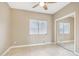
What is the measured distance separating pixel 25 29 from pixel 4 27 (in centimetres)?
45

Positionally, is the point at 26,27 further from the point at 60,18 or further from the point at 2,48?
the point at 60,18

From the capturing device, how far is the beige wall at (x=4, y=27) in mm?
1866

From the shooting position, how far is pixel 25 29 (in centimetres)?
207

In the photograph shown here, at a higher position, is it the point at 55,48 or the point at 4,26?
the point at 4,26

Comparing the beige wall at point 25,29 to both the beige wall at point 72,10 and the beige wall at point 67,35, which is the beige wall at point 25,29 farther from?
the beige wall at point 72,10

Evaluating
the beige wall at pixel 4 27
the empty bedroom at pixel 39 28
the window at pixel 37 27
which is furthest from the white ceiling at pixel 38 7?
the window at pixel 37 27

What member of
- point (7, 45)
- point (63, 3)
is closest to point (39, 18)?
point (63, 3)

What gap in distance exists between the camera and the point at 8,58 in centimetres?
183

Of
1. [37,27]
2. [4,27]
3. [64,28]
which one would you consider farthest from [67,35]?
[4,27]

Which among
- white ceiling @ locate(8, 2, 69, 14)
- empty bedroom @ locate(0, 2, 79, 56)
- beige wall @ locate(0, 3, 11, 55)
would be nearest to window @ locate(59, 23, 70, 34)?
empty bedroom @ locate(0, 2, 79, 56)

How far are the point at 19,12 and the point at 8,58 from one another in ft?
3.29

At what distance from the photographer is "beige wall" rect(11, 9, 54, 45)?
2.00m

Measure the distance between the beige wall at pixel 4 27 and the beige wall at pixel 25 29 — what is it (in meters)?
0.11

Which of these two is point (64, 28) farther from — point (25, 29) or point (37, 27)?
point (25, 29)
